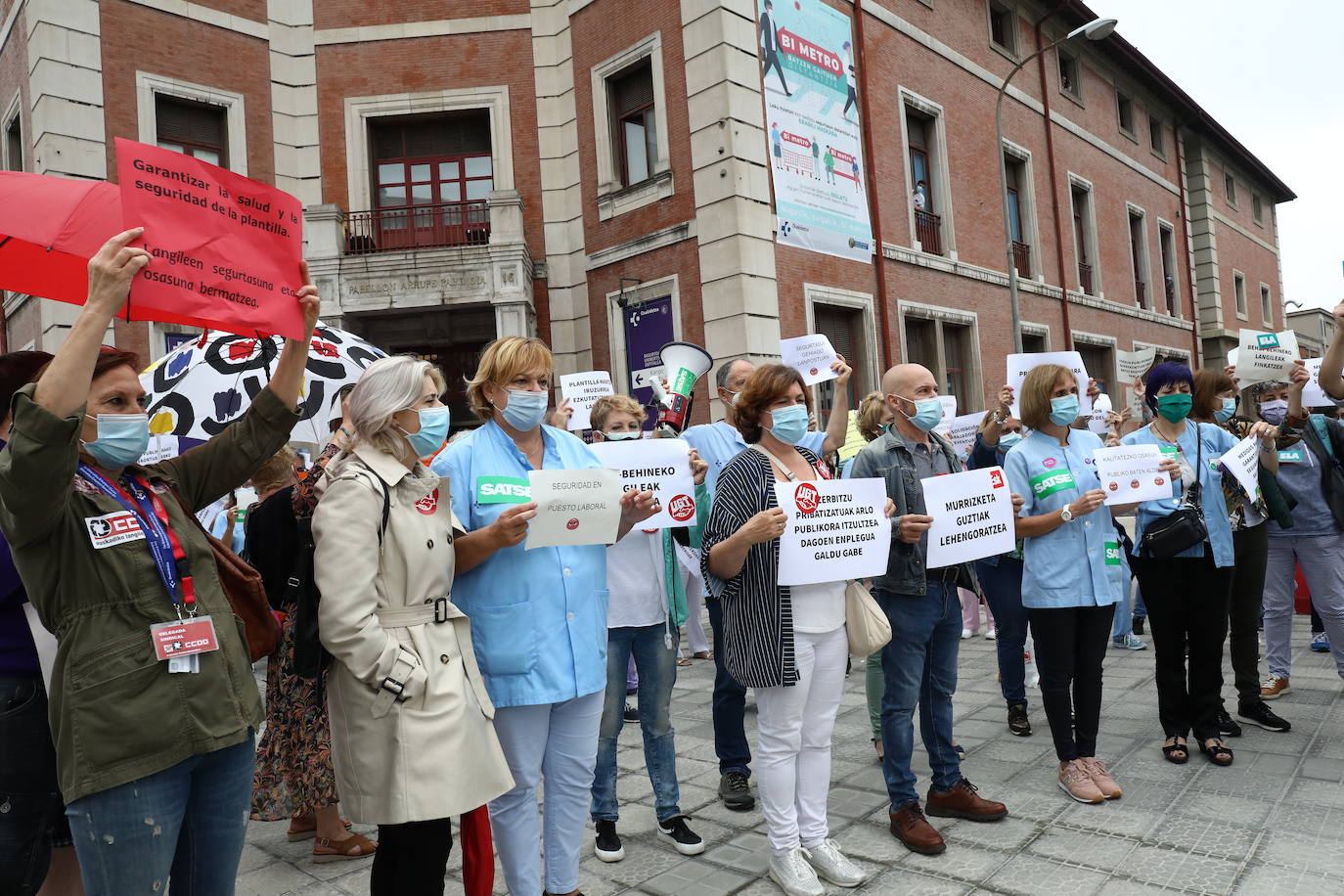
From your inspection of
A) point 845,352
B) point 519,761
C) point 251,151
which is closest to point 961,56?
point 845,352

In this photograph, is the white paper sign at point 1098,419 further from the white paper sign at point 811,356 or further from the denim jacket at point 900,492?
the denim jacket at point 900,492

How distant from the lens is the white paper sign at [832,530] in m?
3.29

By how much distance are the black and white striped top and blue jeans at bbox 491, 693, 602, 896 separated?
639 millimetres

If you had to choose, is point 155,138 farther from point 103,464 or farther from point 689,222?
point 103,464

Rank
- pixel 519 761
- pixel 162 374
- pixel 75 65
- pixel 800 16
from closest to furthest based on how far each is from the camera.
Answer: pixel 519 761
pixel 162 374
pixel 75 65
pixel 800 16

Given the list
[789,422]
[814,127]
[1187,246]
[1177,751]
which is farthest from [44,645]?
[1187,246]

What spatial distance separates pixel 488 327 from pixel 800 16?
7304 mm

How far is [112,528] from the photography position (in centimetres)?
208

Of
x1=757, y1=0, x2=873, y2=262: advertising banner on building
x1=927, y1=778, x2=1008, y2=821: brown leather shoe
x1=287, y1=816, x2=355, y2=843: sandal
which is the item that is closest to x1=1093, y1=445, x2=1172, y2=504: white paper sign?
x1=927, y1=778, x2=1008, y2=821: brown leather shoe

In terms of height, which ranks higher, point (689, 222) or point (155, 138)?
point (155, 138)

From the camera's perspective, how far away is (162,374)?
5.03 m

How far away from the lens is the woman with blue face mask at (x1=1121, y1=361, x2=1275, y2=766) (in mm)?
4543

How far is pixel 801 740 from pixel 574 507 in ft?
4.63

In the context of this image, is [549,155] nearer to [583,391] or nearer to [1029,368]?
[583,391]
